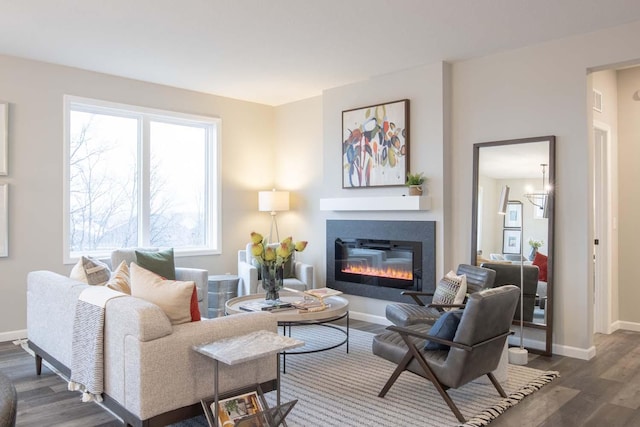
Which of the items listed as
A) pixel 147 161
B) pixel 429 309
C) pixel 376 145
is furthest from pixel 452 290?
pixel 147 161

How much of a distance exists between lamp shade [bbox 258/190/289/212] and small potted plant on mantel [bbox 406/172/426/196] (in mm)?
1974

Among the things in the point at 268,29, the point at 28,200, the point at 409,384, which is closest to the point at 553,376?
the point at 409,384

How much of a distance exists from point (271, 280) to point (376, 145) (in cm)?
224

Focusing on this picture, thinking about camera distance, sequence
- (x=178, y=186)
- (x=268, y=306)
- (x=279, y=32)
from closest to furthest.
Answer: (x=268, y=306)
(x=279, y=32)
(x=178, y=186)

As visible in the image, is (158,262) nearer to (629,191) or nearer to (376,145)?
(376,145)

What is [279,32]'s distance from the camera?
4.20 metres

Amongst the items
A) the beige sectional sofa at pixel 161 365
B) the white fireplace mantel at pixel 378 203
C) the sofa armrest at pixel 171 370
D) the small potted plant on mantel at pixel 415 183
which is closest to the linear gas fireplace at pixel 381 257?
the white fireplace mantel at pixel 378 203

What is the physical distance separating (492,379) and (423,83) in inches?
122

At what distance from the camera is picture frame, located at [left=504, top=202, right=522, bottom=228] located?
4609mm

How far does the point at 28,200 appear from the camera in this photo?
495 cm

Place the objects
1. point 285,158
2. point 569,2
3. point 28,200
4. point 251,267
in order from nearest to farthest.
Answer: point 569,2
point 28,200
point 251,267
point 285,158

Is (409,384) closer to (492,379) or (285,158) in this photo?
(492,379)

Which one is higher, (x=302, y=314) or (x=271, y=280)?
(x=271, y=280)

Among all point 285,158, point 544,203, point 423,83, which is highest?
point 423,83
